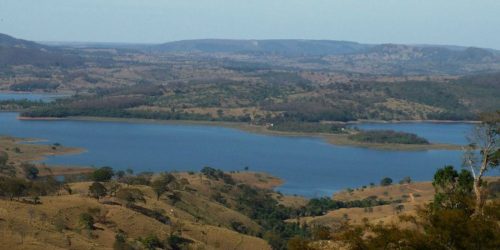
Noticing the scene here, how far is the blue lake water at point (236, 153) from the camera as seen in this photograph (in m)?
92.9

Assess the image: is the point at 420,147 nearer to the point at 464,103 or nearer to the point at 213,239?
the point at 464,103

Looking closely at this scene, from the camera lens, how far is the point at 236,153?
360ft

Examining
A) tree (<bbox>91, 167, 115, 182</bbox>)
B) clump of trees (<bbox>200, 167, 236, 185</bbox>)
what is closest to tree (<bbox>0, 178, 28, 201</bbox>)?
tree (<bbox>91, 167, 115, 182</bbox>)

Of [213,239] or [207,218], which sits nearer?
[213,239]

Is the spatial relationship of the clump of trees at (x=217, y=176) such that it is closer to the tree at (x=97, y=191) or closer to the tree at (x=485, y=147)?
the tree at (x=97, y=191)

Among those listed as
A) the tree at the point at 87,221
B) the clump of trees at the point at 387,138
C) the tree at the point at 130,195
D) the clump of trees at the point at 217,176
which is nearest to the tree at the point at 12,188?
the tree at the point at 87,221

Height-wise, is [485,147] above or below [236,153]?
above

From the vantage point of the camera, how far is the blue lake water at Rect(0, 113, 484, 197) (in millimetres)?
92938

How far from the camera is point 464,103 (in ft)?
597

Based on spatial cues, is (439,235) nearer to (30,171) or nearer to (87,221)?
(87,221)

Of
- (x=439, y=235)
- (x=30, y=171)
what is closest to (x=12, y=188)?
(x=439, y=235)

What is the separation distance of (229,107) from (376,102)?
3578 cm

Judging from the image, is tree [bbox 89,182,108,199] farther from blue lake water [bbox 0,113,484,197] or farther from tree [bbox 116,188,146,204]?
blue lake water [bbox 0,113,484,197]

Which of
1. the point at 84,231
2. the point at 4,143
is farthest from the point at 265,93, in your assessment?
the point at 84,231
